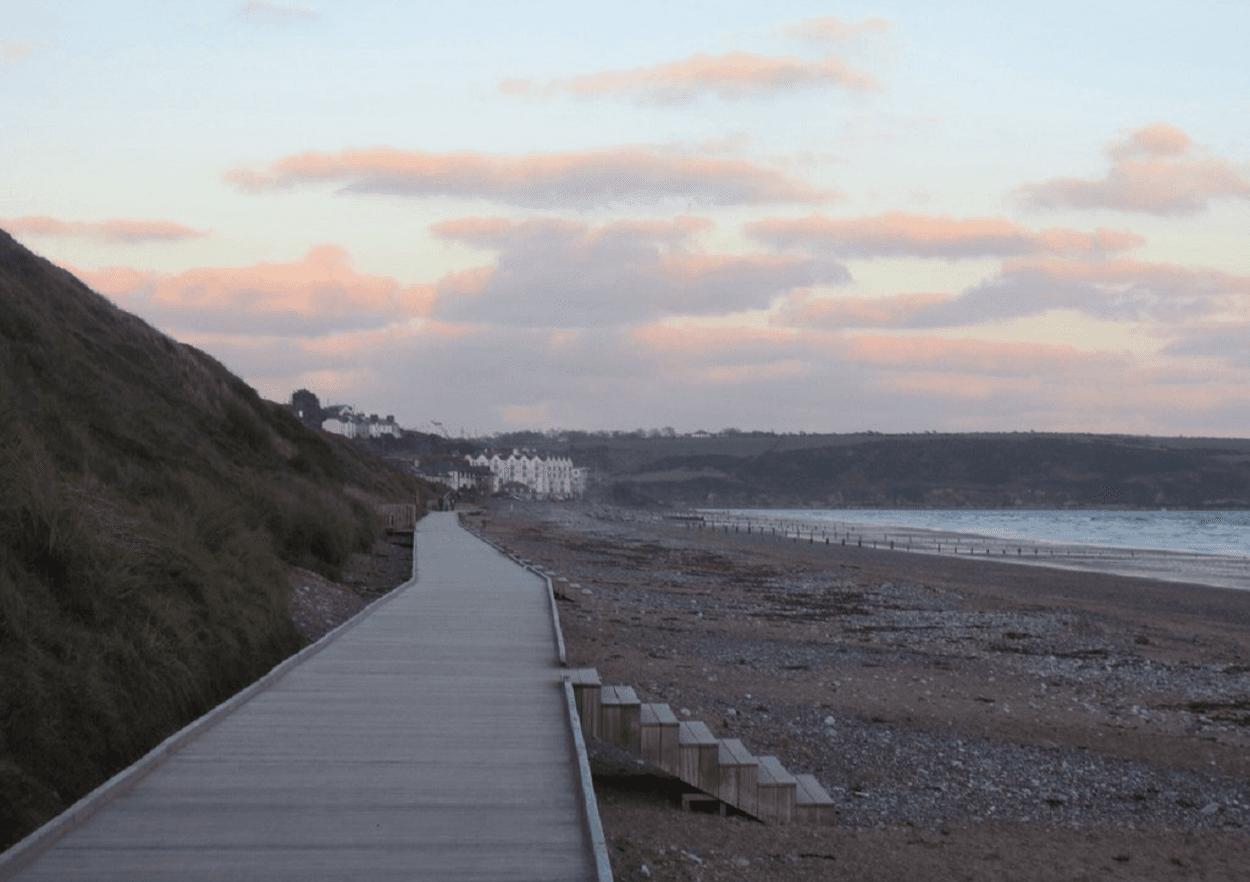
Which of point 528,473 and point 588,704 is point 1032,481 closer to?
point 528,473

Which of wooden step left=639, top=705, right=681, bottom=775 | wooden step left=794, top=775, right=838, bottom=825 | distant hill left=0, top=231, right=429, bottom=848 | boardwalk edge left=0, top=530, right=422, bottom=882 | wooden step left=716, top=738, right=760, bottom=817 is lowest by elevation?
wooden step left=794, top=775, right=838, bottom=825

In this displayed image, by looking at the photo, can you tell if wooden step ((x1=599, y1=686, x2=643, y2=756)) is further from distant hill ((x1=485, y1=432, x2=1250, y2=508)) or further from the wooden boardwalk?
distant hill ((x1=485, y1=432, x2=1250, y2=508))

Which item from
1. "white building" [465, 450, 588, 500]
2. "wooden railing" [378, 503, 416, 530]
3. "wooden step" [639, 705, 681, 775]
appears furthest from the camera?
"white building" [465, 450, 588, 500]

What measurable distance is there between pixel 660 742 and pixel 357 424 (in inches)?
5931

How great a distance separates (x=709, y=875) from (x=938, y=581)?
90.7 ft

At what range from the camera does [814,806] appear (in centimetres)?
718

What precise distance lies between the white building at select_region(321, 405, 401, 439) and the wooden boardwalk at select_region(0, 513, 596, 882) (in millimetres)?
128862

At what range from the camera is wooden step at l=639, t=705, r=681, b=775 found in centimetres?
724

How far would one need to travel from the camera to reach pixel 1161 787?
8727 millimetres

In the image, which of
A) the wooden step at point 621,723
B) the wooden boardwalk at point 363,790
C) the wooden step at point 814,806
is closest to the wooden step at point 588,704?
the wooden step at point 621,723

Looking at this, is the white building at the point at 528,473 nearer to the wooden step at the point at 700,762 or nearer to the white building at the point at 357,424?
the white building at the point at 357,424

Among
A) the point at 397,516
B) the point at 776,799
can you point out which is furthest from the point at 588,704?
the point at 397,516

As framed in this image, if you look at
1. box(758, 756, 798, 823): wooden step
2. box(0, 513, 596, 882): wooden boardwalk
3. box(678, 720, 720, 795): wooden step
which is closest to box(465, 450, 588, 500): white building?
box(0, 513, 596, 882): wooden boardwalk

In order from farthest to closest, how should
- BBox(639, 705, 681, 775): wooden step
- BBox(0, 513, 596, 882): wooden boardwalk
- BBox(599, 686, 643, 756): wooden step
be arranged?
BBox(599, 686, 643, 756): wooden step < BBox(639, 705, 681, 775): wooden step < BBox(0, 513, 596, 882): wooden boardwalk
